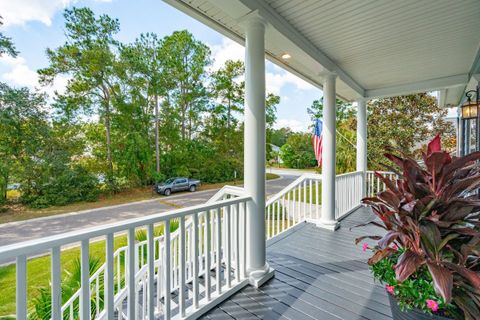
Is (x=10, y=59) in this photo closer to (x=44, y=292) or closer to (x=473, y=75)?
(x=44, y=292)

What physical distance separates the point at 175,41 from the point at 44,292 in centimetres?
1475

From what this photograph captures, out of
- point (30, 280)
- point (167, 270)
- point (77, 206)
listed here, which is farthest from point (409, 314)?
point (77, 206)

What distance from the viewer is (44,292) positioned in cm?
208

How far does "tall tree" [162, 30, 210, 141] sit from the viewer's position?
Answer: 13.9m

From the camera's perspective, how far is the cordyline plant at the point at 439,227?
3.69ft

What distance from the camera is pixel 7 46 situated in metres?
7.07

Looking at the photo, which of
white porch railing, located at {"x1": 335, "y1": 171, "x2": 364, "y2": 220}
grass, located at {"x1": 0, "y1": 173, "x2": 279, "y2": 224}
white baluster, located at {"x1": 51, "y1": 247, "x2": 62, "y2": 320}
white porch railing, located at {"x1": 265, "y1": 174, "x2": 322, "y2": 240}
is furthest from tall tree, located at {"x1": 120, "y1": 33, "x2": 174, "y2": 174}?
white baluster, located at {"x1": 51, "y1": 247, "x2": 62, "y2": 320}

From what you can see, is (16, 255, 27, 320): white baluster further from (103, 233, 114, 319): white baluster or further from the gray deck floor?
the gray deck floor

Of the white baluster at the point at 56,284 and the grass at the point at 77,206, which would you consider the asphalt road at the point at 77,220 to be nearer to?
the grass at the point at 77,206

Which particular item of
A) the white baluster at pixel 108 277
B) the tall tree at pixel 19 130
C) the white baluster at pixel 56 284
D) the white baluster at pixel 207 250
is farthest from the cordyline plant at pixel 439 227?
the tall tree at pixel 19 130

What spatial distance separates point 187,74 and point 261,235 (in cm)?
1405

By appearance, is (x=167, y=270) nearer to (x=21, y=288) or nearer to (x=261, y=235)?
(x=21, y=288)

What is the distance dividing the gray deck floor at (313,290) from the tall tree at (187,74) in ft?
42.6

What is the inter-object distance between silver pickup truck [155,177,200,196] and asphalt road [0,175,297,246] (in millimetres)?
1194
